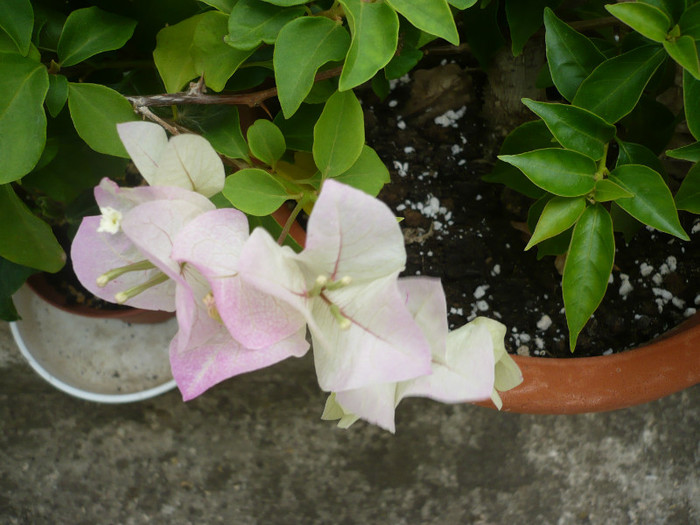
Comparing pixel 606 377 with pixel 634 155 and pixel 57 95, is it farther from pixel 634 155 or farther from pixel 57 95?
pixel 57 95

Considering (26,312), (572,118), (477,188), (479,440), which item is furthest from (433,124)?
(26,312)

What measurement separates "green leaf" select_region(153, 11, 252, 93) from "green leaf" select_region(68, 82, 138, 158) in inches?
2.0

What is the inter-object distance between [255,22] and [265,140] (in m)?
0.09

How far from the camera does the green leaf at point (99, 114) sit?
17.0 inches

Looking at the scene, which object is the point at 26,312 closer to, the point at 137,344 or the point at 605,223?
the point at 137,344

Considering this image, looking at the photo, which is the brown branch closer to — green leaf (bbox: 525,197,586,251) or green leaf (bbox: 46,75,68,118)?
green leaf (bbox: 46,75,68,118)

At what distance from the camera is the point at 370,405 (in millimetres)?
354

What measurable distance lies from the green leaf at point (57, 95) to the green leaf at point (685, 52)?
15.3 inches

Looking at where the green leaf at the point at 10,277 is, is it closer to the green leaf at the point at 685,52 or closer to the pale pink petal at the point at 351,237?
the pale pink petal at the point at 351,237

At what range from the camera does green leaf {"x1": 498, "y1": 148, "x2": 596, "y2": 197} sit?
415 millimetres

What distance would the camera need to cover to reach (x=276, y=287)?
1.02ft

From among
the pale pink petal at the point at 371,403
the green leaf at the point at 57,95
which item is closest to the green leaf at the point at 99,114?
the green leaf at the point at 57,95

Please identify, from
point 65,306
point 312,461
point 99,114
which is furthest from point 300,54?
point 312,461

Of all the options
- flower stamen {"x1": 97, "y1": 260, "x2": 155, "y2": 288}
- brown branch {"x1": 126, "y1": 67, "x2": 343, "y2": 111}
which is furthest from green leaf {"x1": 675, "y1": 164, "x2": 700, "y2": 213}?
flower stamen {"x1": 97, "y1": 260, "x2": 155, "y2": 288}
